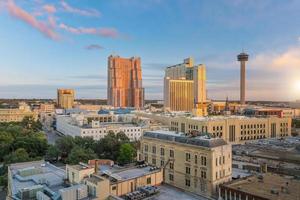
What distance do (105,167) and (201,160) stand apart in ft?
42.8

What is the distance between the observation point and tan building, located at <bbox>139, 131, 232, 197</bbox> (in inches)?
1569

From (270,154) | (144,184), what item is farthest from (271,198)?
(270,154)

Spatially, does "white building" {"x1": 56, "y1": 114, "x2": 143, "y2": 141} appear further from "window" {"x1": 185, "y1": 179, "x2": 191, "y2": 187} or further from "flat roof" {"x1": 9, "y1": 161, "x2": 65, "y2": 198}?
"window" {"x1": 185, "y1": 179, "x2": 191, "y2": 187}

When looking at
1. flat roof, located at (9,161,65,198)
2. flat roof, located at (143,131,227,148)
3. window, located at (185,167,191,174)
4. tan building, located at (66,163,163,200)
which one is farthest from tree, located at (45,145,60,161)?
window, located at (185,167,191,174)

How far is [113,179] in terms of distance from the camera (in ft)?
102

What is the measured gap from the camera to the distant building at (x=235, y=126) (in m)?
86.9

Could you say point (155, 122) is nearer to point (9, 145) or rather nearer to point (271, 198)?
point (9, 145)

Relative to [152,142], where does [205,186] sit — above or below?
below

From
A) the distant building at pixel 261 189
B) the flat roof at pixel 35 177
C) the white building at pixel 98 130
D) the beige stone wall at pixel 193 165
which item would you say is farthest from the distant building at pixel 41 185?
the white building at pixel 98 130

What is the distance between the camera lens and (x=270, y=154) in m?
62.8

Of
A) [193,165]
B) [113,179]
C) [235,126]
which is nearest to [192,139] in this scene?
[193,165]

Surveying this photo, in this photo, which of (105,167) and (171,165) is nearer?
(105,167)

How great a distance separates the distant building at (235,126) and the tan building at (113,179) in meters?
49.8

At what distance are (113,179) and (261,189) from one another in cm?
1766
